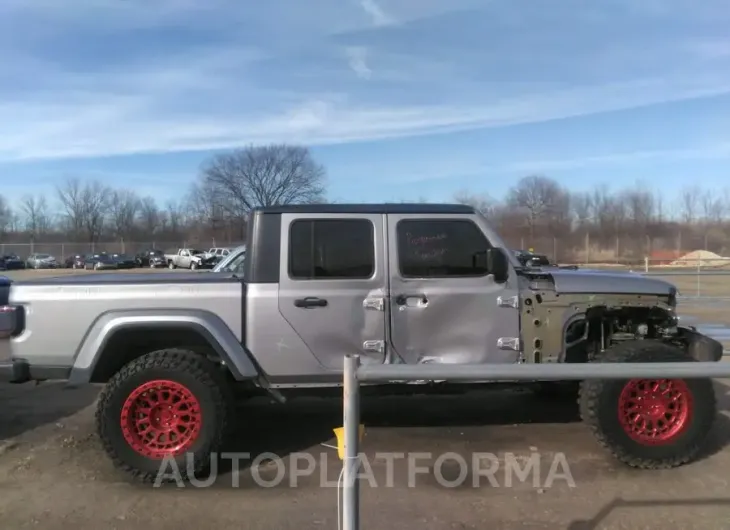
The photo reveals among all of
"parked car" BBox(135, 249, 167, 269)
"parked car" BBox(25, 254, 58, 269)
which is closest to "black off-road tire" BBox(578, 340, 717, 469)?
"parked car" BBox(135, 249, 167, 269)

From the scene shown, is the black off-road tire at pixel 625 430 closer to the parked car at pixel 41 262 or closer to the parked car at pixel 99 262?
the parked car at pixel 99 262

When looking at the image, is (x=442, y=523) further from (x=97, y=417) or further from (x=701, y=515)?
(x=97, y=417)

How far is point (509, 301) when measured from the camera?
5.09 metres

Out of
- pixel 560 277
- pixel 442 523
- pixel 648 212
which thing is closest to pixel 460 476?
pixel 442 523

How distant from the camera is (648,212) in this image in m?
76.1

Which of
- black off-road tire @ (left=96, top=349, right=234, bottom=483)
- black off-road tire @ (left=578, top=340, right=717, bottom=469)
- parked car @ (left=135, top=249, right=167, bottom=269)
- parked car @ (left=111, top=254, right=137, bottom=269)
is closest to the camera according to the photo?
black off-road tire @ (left=96, top=349, right=234, bottom=483)

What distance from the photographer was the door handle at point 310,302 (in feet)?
16.3

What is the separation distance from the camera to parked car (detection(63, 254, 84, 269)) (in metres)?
60.1

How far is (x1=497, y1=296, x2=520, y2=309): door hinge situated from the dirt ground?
Result: 4.06ft

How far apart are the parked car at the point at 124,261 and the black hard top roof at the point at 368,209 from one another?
180ft

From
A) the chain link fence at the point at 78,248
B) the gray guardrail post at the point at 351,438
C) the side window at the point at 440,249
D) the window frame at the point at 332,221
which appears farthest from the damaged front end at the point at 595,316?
the chain link fence at the point at 78,248

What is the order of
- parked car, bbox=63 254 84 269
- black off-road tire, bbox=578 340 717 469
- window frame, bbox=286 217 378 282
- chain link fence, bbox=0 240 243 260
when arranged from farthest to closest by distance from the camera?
chain link fence, bbox=0 240 243 260 < parked car, bbox=63 254 84 269 < window frame, bbox=286 217 378 282 < black off-road tire, bbox=578 340 717 469

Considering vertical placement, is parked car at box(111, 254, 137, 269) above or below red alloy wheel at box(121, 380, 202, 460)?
below

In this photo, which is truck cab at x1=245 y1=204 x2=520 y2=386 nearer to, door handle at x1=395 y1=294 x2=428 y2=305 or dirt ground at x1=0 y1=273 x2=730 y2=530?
door handle at x1=395 y1=294 x2=428 y2=305
